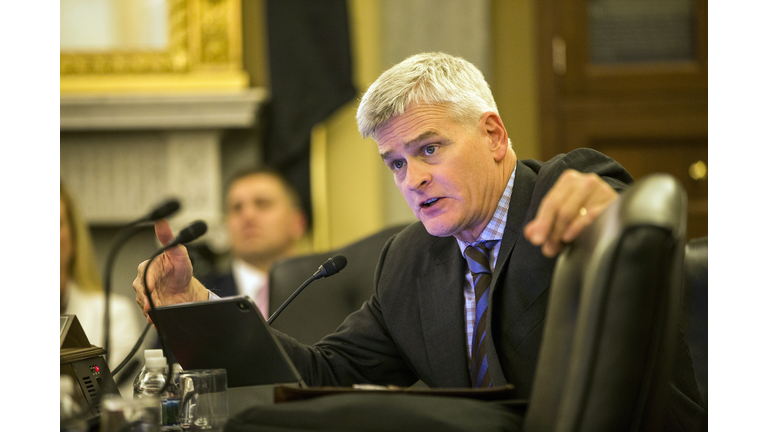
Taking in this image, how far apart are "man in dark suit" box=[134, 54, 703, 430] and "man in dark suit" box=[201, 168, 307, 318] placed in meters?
1.70

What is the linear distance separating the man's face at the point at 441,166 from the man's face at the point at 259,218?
6.15 feet

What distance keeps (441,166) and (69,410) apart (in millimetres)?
689

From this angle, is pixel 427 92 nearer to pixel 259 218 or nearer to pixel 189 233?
pixel 189 233

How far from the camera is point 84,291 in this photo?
257 cm

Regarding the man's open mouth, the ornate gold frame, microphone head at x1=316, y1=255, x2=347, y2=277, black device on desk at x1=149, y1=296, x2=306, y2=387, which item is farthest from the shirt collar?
the ornate gold frame

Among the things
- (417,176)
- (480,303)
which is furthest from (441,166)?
(480,303)

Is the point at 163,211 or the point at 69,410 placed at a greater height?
the point at 163,211

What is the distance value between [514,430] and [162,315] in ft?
1.81

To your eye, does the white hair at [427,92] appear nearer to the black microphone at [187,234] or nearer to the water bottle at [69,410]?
the black microphone at [187,234]

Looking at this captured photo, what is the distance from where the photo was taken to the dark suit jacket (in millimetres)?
1116

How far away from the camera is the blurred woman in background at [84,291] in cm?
248

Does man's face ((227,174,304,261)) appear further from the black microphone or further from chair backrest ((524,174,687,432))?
chair backrest ((524,174,687,432))

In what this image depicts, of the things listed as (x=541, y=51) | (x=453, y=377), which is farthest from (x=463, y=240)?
(x=541, y=51)

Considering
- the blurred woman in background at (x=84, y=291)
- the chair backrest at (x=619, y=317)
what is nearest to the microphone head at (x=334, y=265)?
the chair backrest at (x=619, y=317)
